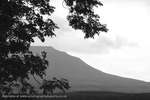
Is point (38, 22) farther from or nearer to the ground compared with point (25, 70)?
farther from the ground

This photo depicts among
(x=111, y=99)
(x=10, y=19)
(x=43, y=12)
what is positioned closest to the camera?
(x=10, y=19)

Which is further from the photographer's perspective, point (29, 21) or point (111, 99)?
point (111, 99)

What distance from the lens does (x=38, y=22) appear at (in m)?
19.5

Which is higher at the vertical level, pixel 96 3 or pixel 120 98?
pixel 96 3

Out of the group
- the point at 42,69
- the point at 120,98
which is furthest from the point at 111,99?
the point at 42,69

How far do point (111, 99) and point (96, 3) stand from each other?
18.8 m

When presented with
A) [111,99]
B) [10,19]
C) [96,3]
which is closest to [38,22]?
[10,19]

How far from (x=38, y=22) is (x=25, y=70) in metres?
2.67

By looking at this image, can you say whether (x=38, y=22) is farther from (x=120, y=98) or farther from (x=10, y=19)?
(x=120, y=98)

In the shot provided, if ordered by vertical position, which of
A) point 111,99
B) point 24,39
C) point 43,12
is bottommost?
point 111,99

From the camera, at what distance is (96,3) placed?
19.8 m

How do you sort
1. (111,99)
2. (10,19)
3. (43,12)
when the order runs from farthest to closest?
(111,99)
(43,12)
(10,19)

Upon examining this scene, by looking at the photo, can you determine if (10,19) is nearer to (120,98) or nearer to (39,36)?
(39,36)

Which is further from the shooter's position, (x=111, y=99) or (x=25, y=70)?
(x=111, y=99)
